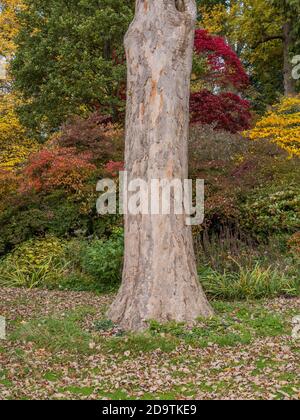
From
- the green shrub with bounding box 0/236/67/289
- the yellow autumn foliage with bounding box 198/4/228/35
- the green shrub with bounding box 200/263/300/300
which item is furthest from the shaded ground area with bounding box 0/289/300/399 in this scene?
the yellow autumn foliage with bounding box 198/4/228/35

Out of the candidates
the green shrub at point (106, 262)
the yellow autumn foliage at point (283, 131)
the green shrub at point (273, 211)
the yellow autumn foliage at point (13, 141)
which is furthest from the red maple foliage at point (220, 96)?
the green shrub at point (106, 262)

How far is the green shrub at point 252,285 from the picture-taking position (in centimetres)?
970

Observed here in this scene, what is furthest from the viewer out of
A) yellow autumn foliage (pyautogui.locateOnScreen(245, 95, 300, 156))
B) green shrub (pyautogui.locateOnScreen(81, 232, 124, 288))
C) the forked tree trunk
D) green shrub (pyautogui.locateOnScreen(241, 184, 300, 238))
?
yellow autumn foliage (pyautogui.locateOnScreen(245, 95, 300, 156))

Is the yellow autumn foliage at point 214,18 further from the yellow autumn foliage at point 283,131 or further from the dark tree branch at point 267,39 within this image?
the yellow autumn foliage at point 283,131

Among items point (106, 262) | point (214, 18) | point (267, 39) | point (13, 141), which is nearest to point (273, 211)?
point (106, 262)

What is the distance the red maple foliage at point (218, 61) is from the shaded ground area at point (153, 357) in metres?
11.5

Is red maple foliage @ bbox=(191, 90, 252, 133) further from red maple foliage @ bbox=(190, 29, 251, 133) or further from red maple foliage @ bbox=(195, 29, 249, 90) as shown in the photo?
red maple foliage @ bbox=(195, 29, 249, 90)

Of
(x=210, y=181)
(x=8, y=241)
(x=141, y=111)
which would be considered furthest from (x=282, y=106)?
(x=141, y=111)

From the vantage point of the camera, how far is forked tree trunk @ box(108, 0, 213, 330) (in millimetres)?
7828

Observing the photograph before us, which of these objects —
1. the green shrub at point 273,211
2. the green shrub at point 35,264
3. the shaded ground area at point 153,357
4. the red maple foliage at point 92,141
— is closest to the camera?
the shaded ground area at point 153,357

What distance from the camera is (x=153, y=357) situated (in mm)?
6680

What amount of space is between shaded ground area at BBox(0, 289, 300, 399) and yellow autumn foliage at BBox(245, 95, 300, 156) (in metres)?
6.72

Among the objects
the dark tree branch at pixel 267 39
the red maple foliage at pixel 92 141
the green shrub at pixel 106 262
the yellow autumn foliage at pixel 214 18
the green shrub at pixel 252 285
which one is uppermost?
the yellow autumn foliage at pixel 214 18

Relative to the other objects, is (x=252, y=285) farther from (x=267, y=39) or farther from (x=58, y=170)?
(x=267, y=39)
